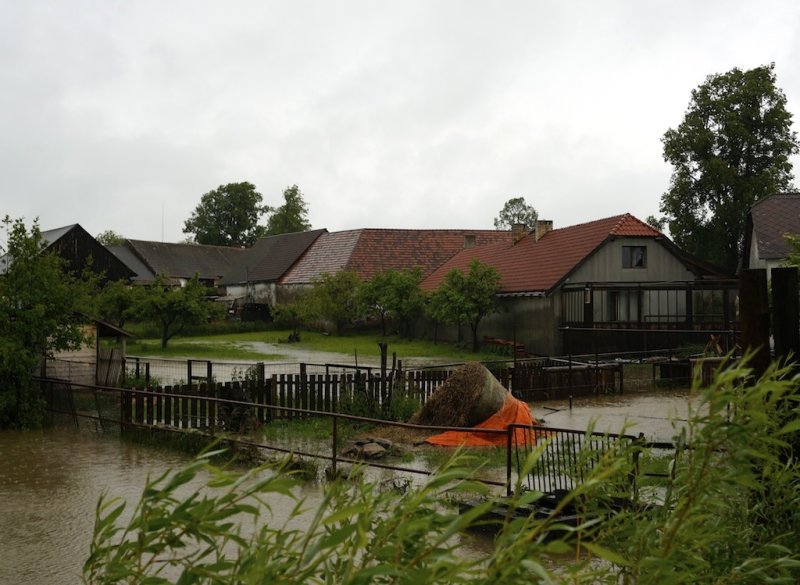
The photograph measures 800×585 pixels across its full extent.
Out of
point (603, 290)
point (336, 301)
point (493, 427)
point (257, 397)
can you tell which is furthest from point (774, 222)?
point (257, 397)

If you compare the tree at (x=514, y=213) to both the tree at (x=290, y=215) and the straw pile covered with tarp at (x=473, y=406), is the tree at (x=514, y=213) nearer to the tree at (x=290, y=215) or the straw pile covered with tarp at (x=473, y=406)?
the tree at (x=290, y=215)

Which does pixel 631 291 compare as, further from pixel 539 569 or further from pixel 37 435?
pixel 539 569

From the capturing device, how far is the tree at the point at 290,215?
8731 centimetres

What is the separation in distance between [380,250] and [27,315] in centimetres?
3712

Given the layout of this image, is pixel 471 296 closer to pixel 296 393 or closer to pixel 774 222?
pixel 774 222

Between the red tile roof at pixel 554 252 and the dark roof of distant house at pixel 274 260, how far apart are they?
20.8 m

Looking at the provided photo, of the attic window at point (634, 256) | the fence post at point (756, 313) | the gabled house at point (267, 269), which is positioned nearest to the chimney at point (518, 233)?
the attic window at point (634, 256)

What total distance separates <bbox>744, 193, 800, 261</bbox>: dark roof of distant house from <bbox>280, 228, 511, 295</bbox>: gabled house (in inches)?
747

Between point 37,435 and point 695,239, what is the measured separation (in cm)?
3882

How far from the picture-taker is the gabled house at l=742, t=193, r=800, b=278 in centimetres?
3080

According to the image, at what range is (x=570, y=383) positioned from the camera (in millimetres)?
20281

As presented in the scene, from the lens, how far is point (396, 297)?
132 feet

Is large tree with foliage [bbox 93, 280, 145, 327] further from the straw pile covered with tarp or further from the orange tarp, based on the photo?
the orange tarp

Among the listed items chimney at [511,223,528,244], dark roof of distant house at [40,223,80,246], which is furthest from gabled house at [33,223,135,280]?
chimney at [511,223,528,244]
